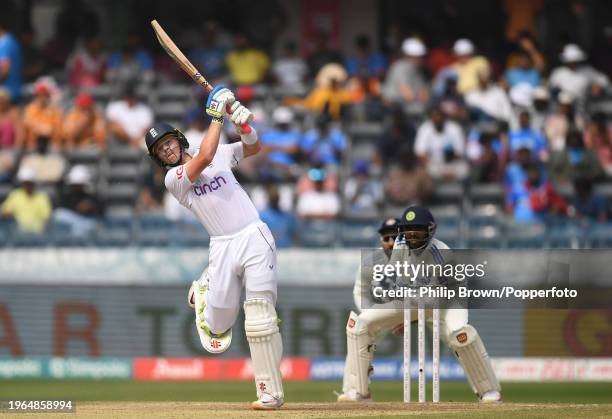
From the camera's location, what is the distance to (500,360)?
1697 centimetres

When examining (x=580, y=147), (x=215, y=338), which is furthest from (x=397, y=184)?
(x=215, y=338)

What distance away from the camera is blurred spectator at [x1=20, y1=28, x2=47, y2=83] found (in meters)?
21.0

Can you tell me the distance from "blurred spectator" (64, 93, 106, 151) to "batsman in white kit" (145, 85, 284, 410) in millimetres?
9177

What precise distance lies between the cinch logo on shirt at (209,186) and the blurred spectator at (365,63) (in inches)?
378

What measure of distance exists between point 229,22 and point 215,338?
38.1 feet

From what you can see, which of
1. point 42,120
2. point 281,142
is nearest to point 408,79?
point 281,142

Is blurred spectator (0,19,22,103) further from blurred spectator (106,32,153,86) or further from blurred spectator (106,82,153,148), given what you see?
blurred spectator (106,82,153,148)

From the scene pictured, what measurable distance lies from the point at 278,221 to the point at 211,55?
400cm

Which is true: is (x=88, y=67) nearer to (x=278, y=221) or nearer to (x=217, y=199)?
(x=278, y=221)

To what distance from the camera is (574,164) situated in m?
17.3

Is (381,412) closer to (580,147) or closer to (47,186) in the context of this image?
(580,147)

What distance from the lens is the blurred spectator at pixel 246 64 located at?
65.6ft

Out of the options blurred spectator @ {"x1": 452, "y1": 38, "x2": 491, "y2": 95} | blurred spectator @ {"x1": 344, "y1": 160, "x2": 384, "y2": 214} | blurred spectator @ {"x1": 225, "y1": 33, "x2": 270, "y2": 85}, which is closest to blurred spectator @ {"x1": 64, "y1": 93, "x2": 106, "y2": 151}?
blurred spectator @ {"x1": 225, "y1": 33, "x2": 270, "y2": 85}

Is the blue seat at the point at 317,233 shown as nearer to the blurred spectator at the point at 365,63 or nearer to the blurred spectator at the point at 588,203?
the blurred spectator at the point at 588,203
